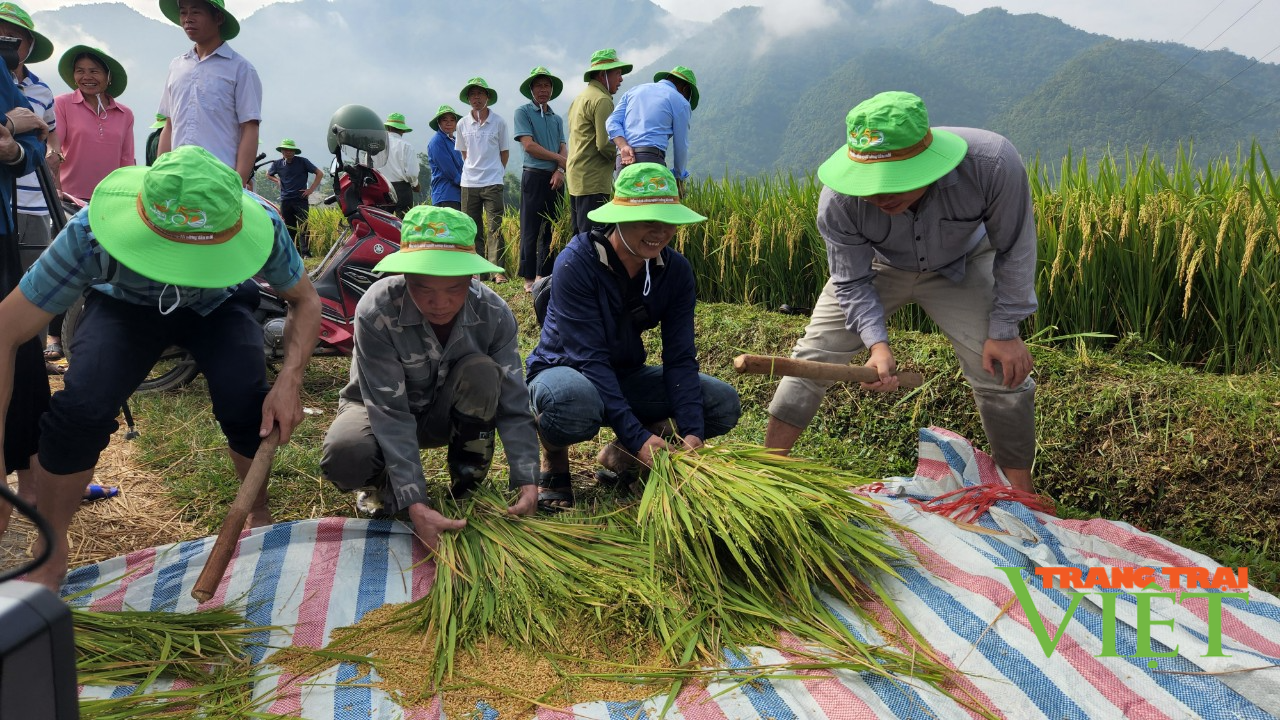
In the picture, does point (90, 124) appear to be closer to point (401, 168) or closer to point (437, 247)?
point (437, 247)

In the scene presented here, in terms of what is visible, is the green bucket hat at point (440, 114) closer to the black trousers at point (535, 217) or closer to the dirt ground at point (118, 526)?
the black trousers at point (535, 217)

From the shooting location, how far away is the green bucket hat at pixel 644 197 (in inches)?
98.6

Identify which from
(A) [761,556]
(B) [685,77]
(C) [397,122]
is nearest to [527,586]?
(A) [761,556]

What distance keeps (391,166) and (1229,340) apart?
7.32 m

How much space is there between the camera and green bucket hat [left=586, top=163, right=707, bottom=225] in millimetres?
2504

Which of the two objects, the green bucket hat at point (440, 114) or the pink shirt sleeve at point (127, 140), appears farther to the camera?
the green bucket hat at point (440, 114)

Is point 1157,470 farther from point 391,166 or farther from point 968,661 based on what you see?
point 391,166

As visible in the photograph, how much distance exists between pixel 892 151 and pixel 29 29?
4420 millimetres

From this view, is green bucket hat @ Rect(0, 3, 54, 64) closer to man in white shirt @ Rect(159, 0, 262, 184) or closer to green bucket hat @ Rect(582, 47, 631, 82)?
man in white shirt @ Rect(159, 0, 262, 184)

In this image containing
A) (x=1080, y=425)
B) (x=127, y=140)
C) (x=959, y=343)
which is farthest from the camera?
(x=127, y=140)

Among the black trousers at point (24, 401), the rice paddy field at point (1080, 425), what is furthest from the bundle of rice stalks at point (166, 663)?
the black trousers at point (24, 401)

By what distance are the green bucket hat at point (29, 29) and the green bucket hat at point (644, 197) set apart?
3.53 m

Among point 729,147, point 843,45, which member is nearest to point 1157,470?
point 729,147

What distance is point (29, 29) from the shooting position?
4.05 metres
